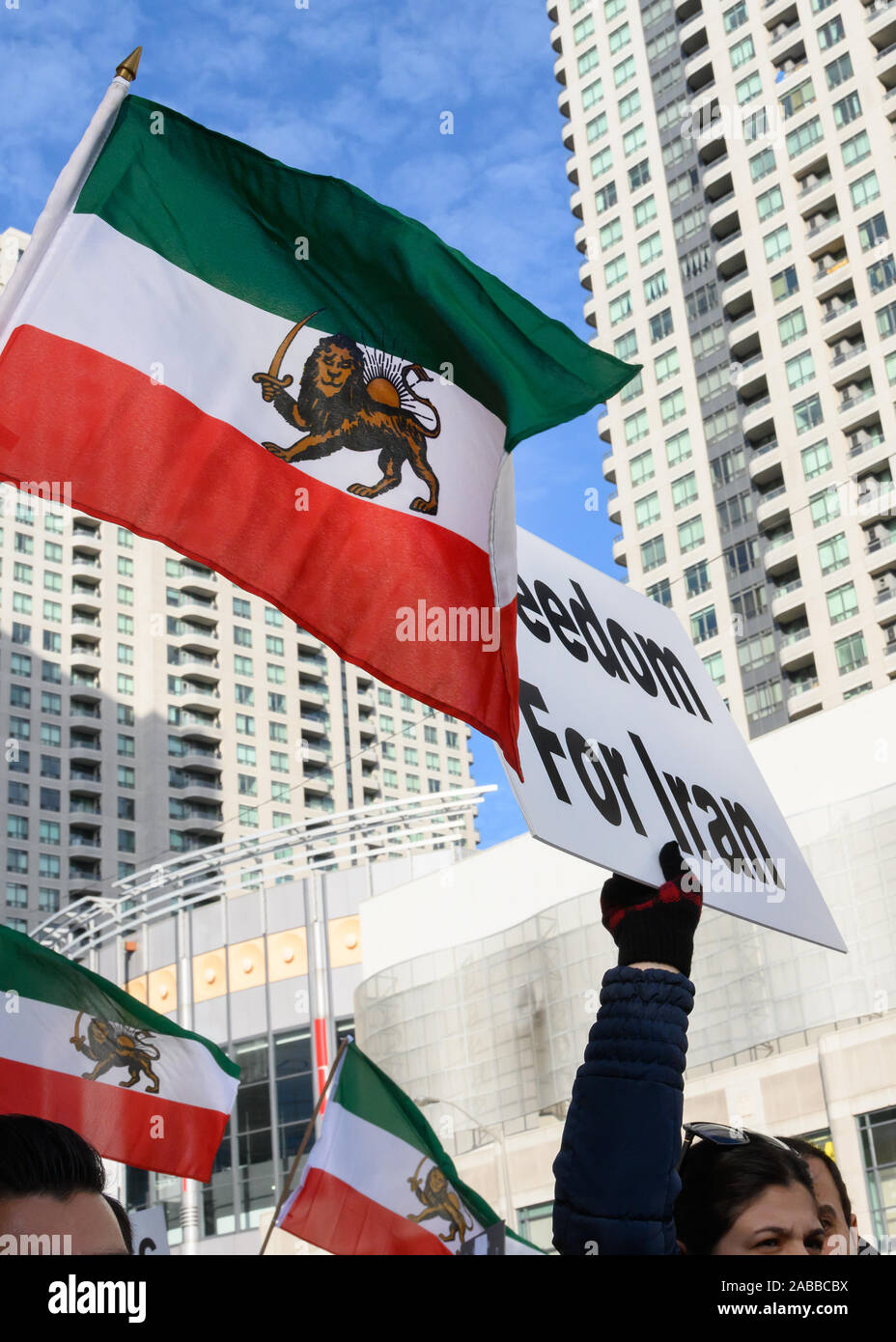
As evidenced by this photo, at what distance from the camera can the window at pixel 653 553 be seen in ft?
225

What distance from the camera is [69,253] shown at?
3.70 metres

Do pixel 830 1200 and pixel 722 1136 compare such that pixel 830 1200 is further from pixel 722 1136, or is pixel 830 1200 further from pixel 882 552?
pixel 882 552

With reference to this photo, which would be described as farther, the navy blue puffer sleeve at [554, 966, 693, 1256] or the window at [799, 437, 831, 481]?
the window at [799, 437, 831, 481]

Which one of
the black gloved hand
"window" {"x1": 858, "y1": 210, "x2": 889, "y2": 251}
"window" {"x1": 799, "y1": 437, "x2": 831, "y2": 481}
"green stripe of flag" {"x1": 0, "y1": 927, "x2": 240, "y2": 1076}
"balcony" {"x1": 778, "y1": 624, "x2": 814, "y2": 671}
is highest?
"window" {"x1": 858, "y1": 210, "x2": 889, "y2": 251}

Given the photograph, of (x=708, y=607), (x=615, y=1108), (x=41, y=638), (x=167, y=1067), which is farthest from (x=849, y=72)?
(x=615, y=1108)

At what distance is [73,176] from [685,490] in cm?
6626

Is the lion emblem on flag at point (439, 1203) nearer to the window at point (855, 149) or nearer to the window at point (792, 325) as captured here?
the window at point (792, 325)

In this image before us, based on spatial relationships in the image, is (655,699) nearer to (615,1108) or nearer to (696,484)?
(615,1108)

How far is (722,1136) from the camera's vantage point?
3.01 meters

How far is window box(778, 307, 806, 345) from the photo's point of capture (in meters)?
65.1

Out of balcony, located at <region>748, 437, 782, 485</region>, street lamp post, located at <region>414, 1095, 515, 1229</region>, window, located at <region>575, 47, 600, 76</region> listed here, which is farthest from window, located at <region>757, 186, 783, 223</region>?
street lamp post, located at <region>414, 1095, 515, 1229</region>

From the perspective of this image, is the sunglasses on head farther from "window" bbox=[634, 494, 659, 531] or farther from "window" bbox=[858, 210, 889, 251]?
"window" bbox=[634, 494, 659, 531]

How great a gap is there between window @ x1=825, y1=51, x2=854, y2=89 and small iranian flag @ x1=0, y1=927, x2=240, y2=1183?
65.5 metres
